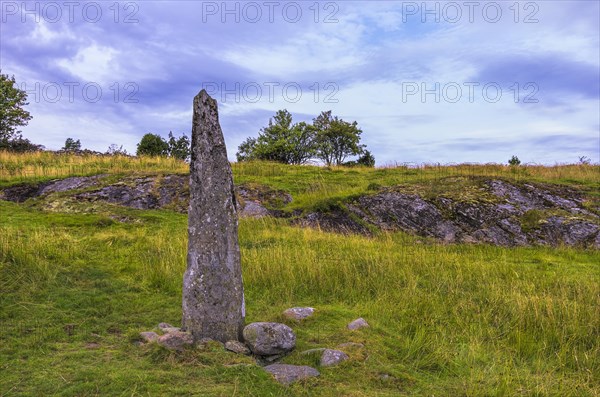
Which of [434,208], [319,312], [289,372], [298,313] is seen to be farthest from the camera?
[434,208]

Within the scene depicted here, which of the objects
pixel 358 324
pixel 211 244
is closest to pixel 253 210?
pixel 358 324

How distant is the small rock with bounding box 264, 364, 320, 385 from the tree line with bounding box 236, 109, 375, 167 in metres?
54.6

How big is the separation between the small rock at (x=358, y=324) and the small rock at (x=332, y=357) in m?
1.45

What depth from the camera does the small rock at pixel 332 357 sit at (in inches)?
249

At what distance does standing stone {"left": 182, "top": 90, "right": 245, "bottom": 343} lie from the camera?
7215 millimetres

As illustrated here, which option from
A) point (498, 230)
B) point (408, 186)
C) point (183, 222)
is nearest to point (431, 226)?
point (498, 230)

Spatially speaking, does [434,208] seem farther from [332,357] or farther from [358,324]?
[332,357]

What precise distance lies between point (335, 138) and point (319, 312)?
197 ft

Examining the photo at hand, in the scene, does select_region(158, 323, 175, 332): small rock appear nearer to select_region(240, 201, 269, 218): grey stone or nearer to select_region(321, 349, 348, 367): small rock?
select_region(321, 349, 348, 367): small rock

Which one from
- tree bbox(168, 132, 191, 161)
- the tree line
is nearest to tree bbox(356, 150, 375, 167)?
the tree line

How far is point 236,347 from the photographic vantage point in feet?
22.5

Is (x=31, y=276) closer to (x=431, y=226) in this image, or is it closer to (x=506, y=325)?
(x=506, y=325)

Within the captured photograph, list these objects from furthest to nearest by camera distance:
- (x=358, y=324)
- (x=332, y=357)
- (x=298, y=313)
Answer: (x=298, y=313) → (x=358, y=324) → (x=332, y=357)

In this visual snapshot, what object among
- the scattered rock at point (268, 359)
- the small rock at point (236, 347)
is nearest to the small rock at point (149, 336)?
the small rock at point (236, 347)
